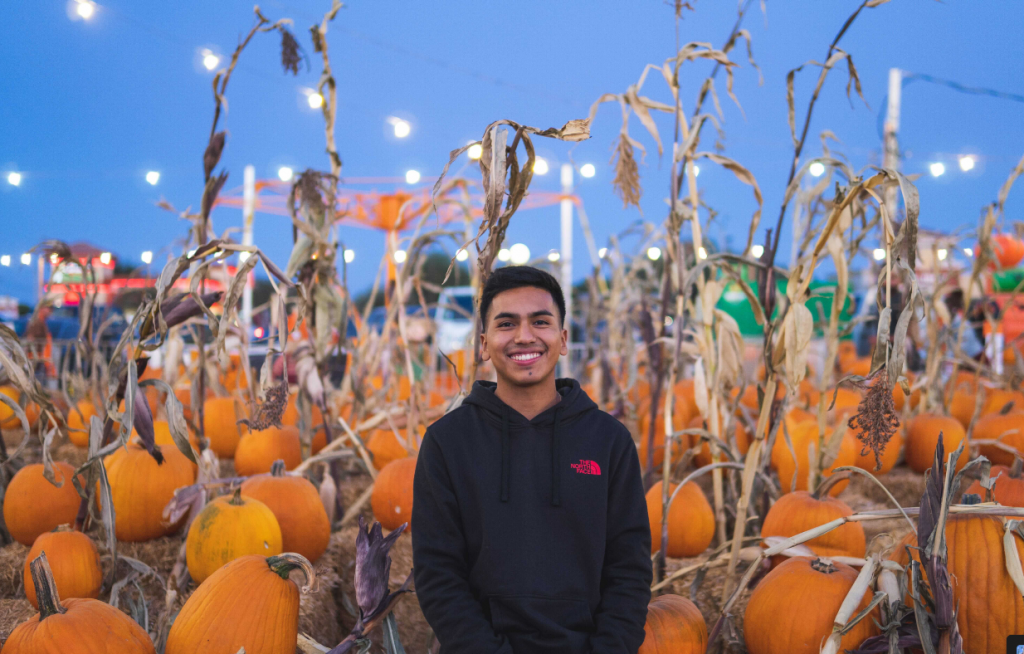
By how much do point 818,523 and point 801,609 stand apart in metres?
0.47

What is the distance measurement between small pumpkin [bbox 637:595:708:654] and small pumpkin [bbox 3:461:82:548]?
6.60 ft

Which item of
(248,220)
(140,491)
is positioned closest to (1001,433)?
(140,491)

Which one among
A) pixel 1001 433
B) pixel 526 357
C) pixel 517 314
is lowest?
pixel 1001 433

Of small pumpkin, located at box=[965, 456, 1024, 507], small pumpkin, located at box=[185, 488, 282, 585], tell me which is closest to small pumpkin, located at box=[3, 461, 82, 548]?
small pumpkin, located at box=[185, 488, 282, 585]

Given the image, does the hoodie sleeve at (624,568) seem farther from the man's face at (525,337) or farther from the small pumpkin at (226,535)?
the small pumpkin at (226,535)

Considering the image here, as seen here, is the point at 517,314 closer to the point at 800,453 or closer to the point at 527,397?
the point at 527,397

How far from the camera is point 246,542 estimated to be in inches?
82.0

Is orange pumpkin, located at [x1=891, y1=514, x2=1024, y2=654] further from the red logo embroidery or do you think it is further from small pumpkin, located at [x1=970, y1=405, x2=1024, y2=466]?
small pumpkin, located at [x1=970, y1=405, x2=1024, y2=466]

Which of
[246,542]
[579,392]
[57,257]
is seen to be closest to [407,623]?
[246,542]

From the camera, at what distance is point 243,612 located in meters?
1.66

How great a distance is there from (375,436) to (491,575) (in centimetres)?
223

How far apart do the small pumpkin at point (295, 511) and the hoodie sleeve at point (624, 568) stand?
119 centimetres

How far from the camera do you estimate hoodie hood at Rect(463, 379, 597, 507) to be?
163 cm

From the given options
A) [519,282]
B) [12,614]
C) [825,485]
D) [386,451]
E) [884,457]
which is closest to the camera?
[519,282]
